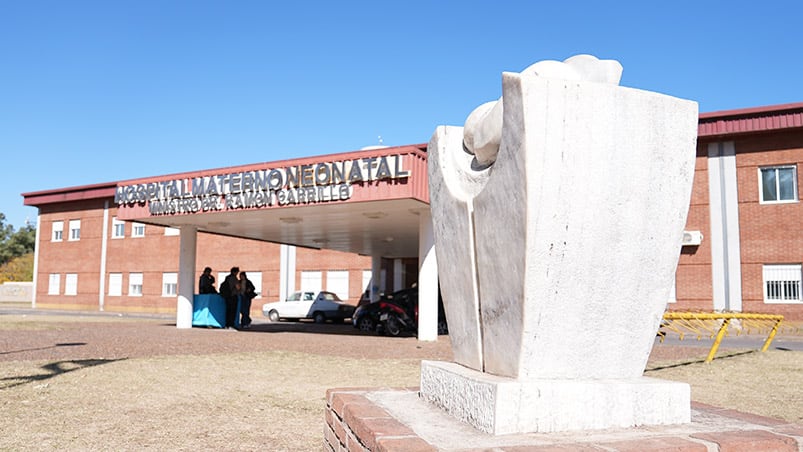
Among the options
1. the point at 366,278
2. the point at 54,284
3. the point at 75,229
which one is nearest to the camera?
the point at 366,278

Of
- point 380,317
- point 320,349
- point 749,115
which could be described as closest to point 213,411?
point 320,349

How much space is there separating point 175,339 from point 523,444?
13364 mm

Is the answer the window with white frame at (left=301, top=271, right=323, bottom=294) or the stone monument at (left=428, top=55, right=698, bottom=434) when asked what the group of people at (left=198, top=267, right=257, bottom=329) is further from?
the stone monument at (left=428, top=55, right=698, bottom=434)

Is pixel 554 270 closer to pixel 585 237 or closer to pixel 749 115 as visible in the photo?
pixel 585 237

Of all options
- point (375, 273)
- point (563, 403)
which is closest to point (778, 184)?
point (375, 273)

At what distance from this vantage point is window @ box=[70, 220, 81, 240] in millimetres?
39375

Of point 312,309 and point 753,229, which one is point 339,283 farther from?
point 753,229

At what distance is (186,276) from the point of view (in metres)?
19.2

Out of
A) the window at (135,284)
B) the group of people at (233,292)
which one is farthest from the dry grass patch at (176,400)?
the window at (135,284)

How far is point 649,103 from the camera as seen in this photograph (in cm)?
326

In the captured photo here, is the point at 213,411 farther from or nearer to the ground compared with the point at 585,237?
nearer to the ground

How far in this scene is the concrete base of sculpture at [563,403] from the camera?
3037 millimetres

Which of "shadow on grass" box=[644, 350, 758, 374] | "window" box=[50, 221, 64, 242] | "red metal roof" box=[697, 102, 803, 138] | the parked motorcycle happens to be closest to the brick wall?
"red metal roof" box=[697, 102, 803, 138]

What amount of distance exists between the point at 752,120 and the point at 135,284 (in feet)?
105
